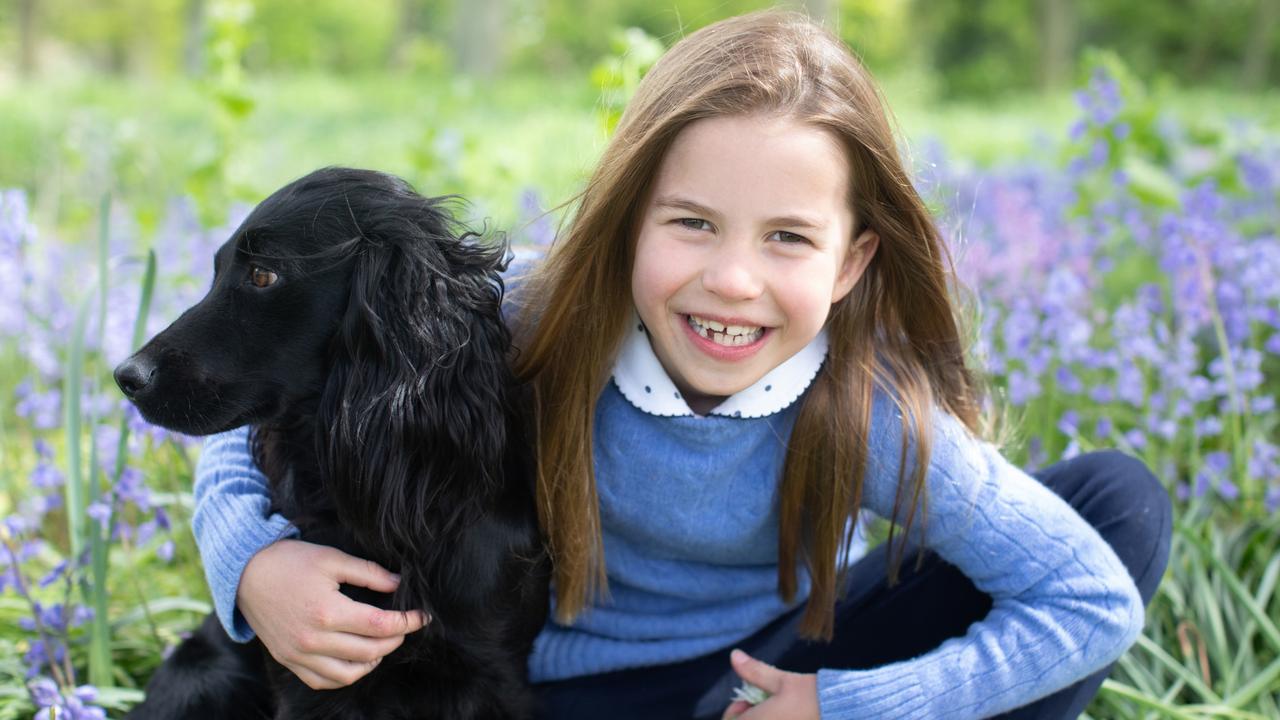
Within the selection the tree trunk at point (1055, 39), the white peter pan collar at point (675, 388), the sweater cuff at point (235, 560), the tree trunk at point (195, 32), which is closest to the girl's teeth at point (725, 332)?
the white peter pan collar at point (675, 388)

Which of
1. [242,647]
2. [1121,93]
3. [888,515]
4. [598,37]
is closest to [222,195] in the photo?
[242,647]

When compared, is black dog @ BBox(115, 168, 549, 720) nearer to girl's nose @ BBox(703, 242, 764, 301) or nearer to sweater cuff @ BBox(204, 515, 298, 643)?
sweater cuff @ BBox(204, 515, 298, 643)

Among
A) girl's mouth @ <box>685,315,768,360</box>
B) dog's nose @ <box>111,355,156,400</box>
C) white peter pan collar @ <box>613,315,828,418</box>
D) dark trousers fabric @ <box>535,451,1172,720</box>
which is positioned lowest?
dark trousers fabric @ <box>535,451,1172,720</box>

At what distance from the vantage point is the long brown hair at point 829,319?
1.87m

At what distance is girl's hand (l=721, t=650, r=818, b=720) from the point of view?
1.99 metres

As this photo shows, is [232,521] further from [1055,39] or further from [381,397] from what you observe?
[1055,39]

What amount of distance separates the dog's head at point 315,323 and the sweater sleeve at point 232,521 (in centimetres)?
32

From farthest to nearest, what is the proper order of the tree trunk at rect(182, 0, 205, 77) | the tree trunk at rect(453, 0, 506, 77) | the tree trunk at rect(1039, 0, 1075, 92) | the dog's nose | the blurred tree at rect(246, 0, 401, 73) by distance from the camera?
1. the blurred tree at rect(246, 0, 401, 73)
2. the tree trunk at rect(1039, 0, 1075, 92)
3. the tree trunk at rect(182, 0, 205, 77)
4. the tree trunk at rect(453, 0, 506, 77)
5. the dog's nose

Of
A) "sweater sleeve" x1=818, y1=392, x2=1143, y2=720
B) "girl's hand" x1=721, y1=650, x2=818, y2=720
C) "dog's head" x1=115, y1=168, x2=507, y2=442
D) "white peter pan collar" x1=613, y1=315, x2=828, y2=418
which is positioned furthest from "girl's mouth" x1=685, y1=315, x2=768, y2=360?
"girl's hand" x1=721, y1=650, x2=818, y2=720

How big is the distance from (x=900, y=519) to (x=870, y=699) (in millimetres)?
351

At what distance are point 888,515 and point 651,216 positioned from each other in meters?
0.77

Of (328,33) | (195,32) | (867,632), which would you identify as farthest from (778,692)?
(328,33)

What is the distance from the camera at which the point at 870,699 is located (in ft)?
6.42

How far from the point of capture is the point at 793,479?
2059 mm
